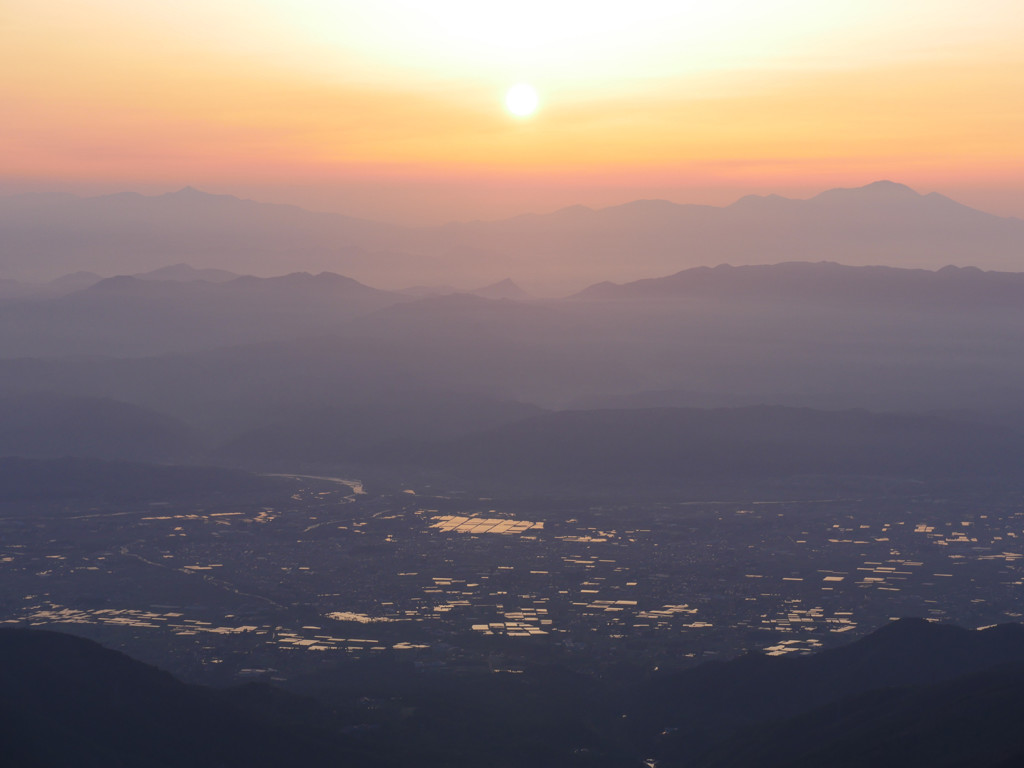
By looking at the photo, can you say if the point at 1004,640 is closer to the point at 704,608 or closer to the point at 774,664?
the point at 774,664

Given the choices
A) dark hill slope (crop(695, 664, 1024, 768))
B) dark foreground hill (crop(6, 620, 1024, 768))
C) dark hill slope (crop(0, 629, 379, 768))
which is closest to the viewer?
dark hill slope (crop(695, 664, 1024, 768))

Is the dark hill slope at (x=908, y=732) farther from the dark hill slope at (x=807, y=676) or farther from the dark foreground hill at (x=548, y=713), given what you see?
the dark hill slope at (x=807, y=676)

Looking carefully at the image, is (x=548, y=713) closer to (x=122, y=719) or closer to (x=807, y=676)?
(x=807, y=676)

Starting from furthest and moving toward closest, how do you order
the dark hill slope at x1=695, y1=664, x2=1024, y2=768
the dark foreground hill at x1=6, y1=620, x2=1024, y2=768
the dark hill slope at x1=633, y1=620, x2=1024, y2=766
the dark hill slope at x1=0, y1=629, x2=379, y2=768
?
the dark hill slope at x1=633, y1=620, x2=1024, y2=766 → the dark foreground hill at x1=6, y1=620, x2=1024, y2=768 → the dark hill slope at x1=0, y1=629, x2=379, y2=768 → the dark hill slope at x1=695, y1=664, x2=1024, y2=768

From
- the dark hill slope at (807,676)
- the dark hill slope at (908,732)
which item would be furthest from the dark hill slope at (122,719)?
the dark hill slope at (807,676)

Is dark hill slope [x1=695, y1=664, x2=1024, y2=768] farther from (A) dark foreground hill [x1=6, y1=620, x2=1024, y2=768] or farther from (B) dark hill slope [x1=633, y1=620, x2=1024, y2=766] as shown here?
(B) dark hill slope [x1=633, y1=620, x2=1024, y2=766]

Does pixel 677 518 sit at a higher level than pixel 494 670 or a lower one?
higher

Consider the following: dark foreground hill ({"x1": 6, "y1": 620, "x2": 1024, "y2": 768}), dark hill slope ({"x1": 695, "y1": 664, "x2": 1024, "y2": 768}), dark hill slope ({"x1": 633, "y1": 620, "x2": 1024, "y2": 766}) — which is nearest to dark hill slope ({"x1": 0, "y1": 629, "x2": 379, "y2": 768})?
dark foreground hill ({"x1": 6, "y1": 620, "x2": 1024, "y2": 768})

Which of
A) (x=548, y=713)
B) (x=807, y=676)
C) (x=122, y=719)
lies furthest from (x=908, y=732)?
(x=122, y=719)

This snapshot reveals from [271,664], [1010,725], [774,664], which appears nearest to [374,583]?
[271,664]
